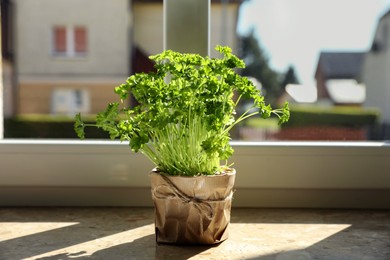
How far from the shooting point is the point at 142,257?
1372 millimetres

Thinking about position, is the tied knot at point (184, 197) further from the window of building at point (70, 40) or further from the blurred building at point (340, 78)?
the window of building at point (70, 40)

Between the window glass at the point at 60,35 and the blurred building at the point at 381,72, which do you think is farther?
the window glass at the point at 60,35

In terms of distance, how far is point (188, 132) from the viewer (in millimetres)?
1479

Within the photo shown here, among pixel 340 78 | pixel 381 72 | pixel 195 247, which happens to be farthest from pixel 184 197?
pixel 340 78

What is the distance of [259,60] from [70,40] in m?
5.31

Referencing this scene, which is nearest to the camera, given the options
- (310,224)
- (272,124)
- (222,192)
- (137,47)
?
(222,192)

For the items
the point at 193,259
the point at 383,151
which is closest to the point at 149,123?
the point at 193,259

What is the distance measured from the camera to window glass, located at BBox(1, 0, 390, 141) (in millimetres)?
2811

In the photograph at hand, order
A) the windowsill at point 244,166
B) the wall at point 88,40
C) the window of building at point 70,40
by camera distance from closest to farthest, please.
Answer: the windowsill at point 244,166, the wall at point 88,40, the window of building at point 70,40

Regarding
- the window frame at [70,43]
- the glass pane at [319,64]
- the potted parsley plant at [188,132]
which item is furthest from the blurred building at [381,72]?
the window frame at [70,43]

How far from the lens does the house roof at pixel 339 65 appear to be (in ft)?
13.1

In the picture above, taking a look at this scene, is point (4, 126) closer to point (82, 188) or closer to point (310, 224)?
point (82, 188)

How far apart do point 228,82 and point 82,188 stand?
98 cm

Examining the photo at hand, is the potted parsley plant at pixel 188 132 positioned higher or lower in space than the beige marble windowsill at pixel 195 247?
higher
